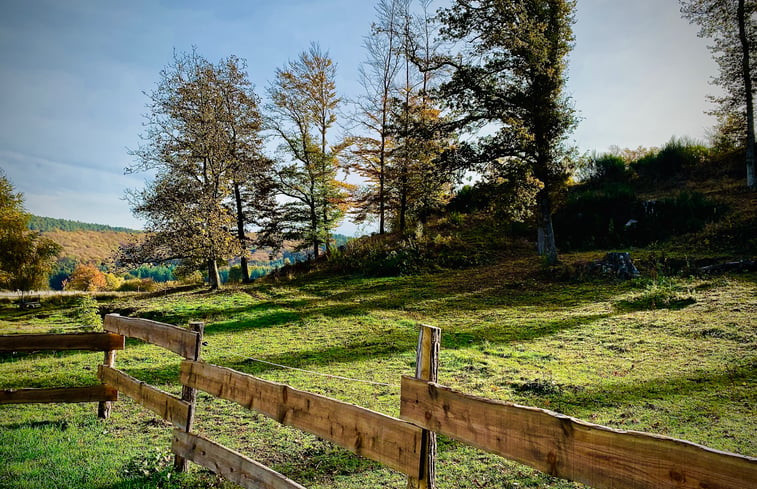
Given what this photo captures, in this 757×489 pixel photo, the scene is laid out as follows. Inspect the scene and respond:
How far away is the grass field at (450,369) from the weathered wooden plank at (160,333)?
46.1 inches

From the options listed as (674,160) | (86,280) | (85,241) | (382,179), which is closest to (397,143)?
(382,179)

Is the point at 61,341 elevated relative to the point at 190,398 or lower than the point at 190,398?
elevated

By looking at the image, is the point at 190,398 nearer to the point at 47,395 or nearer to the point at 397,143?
the point at 47,395

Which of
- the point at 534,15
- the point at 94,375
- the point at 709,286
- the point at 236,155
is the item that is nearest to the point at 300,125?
the point at 236,155

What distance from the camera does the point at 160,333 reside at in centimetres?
483

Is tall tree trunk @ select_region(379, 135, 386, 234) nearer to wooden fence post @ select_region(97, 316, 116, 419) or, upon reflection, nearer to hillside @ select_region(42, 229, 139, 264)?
wooden fence post @ select_region(97, 316, 116, 419)

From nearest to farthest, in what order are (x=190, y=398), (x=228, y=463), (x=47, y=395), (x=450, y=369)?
1. (x=228, y=463)
2. (x=190, y=398)
3. (x=47, y=395)
4. (x=450, y=369)

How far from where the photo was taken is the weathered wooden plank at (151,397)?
4348 millimetres

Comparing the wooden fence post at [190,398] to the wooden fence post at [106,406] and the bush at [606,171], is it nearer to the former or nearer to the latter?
the wooden fence post at [106,406]

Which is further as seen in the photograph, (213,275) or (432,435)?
(213,275)

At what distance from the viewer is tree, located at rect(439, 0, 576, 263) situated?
14656mm

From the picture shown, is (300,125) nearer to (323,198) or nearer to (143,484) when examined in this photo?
(323,198)

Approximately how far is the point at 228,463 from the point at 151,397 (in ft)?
6.02

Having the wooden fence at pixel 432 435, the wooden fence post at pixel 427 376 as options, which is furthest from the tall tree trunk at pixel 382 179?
the wooden fence post at pixel 427 376
